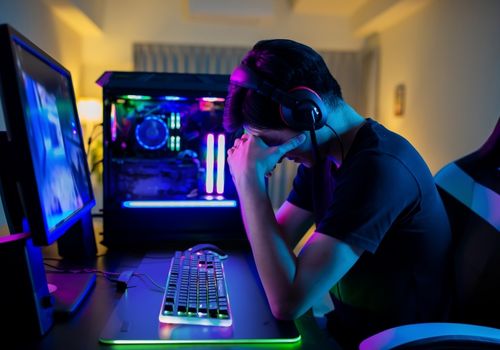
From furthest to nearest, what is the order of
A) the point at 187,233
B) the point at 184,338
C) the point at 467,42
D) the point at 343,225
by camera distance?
1. the point at 467,42
2. the point at 187,233
3. the point at 343,225
4. the point at 184,338

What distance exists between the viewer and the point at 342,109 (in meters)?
0.93

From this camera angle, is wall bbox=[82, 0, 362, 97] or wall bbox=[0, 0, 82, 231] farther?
wall bbox=[82, 0, 362, 97]

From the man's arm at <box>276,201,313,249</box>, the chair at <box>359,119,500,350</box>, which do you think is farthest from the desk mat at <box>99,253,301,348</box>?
the man's arm at <box>276,201,313,249</box>

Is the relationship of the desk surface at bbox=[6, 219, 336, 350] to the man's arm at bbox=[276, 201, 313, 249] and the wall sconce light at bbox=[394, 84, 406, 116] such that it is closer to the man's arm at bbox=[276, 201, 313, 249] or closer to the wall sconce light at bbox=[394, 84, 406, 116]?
the man's arm at bbox=[276, 201, 313, 249]

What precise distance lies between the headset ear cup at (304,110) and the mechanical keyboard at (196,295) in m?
0.36

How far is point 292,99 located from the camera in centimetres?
80

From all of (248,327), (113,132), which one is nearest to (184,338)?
(248,327)

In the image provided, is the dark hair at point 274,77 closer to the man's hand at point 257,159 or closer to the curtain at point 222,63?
the man's hand at point 257,159

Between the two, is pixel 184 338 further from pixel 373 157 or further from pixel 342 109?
pixel 342 109

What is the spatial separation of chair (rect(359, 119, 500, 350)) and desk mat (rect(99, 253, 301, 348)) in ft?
0.59

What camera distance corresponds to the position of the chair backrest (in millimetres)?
866

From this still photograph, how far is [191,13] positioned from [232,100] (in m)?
3.29

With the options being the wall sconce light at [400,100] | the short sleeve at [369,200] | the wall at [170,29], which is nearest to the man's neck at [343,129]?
the short sleeve at [369,200]

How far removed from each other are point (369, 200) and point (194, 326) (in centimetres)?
38
